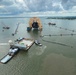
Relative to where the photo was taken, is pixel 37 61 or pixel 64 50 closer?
pixel 37 61

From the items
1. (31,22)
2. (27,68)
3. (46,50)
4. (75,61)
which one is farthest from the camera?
(31,22)

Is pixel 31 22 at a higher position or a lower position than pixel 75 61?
higher

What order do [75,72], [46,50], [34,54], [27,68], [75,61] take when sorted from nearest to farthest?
[75,72]
[27,68]
[75,61]
[34,54]
[46,50]

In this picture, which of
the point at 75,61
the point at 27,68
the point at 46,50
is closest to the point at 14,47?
the point at 46,50

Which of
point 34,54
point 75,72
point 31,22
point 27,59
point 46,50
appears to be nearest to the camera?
point 75,72

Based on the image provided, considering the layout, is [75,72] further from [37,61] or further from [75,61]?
[37,61]

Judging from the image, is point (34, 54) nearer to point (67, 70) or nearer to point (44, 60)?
point (44, 60)

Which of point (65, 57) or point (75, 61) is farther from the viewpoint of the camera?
point (65, 57)

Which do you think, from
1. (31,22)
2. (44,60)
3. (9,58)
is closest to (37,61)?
(44,60)

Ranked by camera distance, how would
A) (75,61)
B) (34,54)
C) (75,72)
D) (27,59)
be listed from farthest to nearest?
(34,54)
(27,59)
(75,61)
(75,72)
